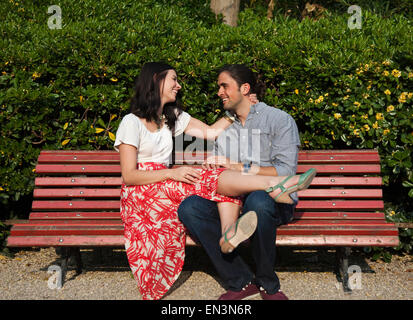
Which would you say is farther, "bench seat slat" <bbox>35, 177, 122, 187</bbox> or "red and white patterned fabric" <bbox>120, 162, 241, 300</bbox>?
"bench seat slat" <bbox>35, 177, 122, 187</bbox>

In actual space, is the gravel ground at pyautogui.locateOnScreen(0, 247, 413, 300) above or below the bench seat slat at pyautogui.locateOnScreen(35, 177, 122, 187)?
below

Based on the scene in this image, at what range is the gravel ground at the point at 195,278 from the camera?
12.4ft

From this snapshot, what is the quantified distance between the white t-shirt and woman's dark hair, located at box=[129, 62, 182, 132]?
3.5 inches

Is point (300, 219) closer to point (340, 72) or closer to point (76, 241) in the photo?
point (340, 72)

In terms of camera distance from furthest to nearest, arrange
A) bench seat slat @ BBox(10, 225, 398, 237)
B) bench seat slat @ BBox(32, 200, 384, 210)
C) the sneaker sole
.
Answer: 1. bench seat slat @ BBox(32, 200, 384, 210)
2. bench seat slat @ BBox(10, 225, 398, 237)
3. the sneaker sole

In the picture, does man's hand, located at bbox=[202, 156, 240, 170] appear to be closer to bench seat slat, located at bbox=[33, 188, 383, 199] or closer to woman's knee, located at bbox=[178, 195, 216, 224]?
woman's knee, located at bbox=[178, 195, 216, 224]

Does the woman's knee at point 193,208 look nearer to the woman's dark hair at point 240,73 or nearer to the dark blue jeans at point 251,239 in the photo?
the dark blue jeans at point 251,239

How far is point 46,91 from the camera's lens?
4.19 meters

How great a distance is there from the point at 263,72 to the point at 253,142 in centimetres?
80

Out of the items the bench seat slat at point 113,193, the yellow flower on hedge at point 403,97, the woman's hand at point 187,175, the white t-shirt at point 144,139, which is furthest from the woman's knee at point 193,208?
the yellow flower on hedge at point 403,97

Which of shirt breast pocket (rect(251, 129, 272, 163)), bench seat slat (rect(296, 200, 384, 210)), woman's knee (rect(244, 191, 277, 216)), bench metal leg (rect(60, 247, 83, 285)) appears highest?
shirt breast pocket (rect(251, 129, 272, 163))

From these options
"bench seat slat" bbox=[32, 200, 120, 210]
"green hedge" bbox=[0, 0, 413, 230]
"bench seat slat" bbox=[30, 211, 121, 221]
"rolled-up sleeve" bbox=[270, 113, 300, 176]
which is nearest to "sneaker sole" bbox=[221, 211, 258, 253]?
"rolled-up sleeve" bbox=[270, 113, 300, 176]

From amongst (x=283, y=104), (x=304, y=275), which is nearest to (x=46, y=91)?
(x=283, y=104)

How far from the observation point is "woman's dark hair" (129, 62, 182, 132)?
3916 millimetres
